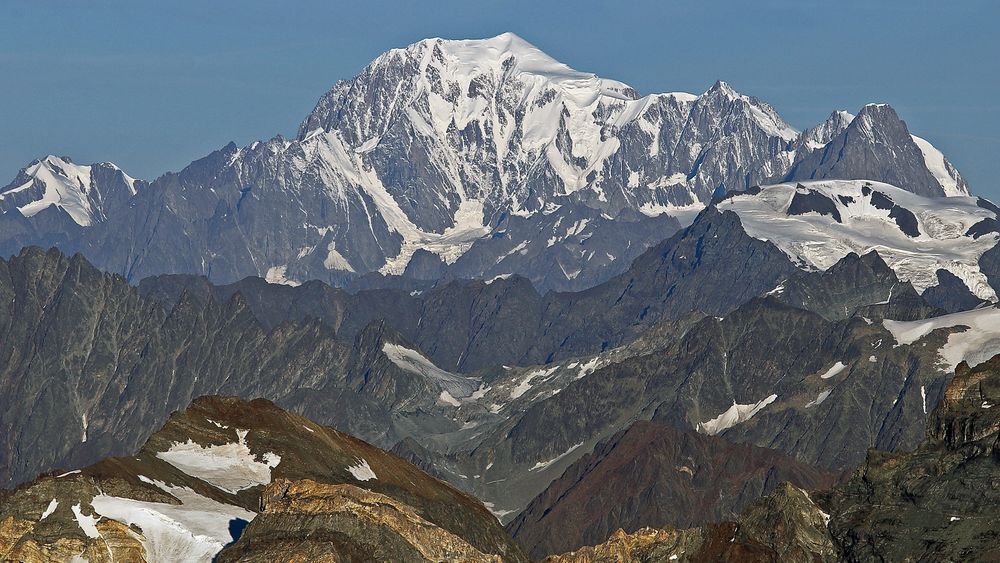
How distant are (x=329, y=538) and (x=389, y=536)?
21.4 feet

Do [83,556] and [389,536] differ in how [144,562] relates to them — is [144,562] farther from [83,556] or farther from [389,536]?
[389,536]

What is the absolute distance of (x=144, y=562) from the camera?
19988 cm

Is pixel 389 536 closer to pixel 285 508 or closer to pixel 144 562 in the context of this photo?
pixel 285 508

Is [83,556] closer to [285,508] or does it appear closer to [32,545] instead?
[32,545]

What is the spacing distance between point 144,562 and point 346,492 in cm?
1884

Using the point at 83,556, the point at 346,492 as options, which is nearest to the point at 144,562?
the point at 83,556

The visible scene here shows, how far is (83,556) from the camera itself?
641ft

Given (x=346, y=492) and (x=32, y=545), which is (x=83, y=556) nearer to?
(x=32, y=545)

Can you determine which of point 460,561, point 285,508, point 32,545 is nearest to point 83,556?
point 32,545

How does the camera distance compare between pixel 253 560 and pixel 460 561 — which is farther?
pixel 460 561

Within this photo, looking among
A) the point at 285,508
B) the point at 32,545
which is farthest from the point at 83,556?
the point at 285,508

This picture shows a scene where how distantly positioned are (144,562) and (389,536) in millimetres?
22446

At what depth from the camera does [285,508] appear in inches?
7741

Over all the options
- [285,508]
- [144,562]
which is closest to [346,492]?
[285,508]
